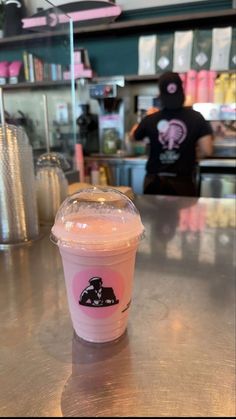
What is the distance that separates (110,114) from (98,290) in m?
3.02

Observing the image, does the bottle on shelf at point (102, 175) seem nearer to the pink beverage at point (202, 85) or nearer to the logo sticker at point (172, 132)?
the logo sticker at point (172, 132)

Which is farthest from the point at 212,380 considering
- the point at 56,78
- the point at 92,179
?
the point at 92,179

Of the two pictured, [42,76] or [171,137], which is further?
[42,76]

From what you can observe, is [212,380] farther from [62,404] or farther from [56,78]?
[56,78]

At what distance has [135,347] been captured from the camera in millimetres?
467

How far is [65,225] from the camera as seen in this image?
448mm

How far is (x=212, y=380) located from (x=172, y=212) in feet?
2.74

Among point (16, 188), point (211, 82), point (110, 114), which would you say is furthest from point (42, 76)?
point (16, 188)

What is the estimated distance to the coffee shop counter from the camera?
37 centimetres

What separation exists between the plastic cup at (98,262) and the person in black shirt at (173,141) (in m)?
1.82

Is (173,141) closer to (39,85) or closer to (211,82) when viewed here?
(211,82)

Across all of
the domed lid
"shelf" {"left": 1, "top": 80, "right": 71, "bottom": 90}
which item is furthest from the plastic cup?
"shelf" {"left": 1, "top": 80, "right": 71, "bottom": 90}

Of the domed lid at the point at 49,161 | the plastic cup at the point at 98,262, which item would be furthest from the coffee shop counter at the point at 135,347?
the domed lid at the point at 49,161

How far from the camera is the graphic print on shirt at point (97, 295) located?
1.37 ft
